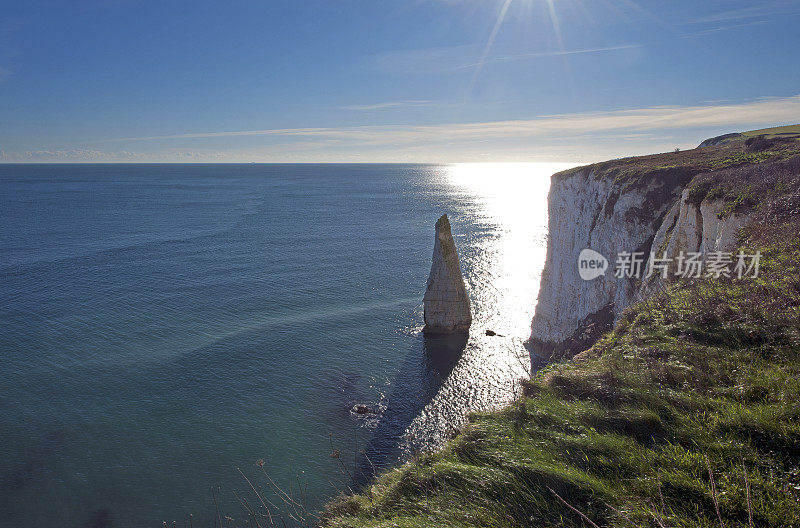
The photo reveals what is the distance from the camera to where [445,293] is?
40375 mm

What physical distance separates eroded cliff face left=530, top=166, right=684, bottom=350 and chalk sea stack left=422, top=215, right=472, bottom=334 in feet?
23.9

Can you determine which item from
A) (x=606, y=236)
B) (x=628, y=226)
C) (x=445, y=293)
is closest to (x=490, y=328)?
(x=445, y=293)

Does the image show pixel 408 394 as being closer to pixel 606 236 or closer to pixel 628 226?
A: pixel 606 236

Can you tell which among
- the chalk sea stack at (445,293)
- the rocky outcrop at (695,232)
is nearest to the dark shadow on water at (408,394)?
the chalk sea stack at (445,293)

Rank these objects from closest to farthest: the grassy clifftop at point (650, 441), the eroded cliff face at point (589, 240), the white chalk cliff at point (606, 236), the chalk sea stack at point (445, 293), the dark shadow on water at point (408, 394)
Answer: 1. the grassy clifftop at point (650, 441)
2. the white chalk cliff at point (606, 236)
3. the dark shadow on water at point (408, 394)
4. the eroded cliff face at point (589, 240)
5. the chalk sea stack at point (445, 293)

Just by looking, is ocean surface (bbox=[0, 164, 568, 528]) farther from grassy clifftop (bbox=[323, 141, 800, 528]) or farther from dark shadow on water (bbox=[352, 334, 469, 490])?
grassy clifftop (bbox=[323, 141, 800, 528])

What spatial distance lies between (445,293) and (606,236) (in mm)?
15782

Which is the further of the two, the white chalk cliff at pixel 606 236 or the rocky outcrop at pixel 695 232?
the white chalk cliff at pixel 606 236

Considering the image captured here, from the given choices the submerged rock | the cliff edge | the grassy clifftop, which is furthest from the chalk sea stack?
the grassy clifftop

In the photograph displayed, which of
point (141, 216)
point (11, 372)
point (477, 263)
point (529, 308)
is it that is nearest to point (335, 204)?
point (141, 216)

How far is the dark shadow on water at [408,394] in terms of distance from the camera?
23391 millimetres

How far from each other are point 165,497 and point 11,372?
70.8ft

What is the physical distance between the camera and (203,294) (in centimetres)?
4894

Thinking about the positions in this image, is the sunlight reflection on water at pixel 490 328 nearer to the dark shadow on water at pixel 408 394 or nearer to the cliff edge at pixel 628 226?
the dark shadow on water at pixel 408 394
